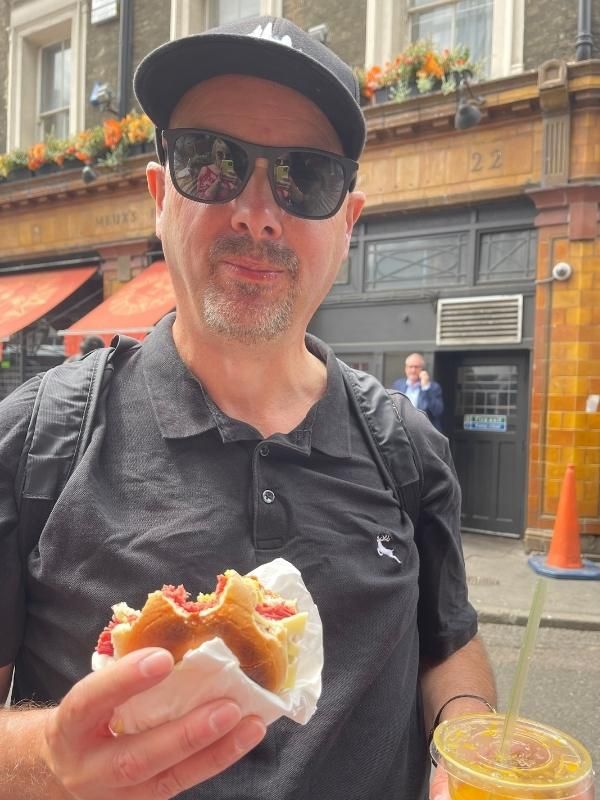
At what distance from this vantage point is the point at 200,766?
36.5 inches

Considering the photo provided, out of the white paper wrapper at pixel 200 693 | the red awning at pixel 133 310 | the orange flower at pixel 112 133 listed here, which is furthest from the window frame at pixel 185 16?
the white paper wrapper at pixel 200 693

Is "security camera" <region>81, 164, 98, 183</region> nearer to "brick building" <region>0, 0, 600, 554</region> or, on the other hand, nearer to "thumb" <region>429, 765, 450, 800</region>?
"brick building" <region>0, 0, 600, 554</region>

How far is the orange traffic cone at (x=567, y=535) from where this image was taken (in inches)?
291

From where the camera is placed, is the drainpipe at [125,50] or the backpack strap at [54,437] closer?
the backpack strap at [54,437]

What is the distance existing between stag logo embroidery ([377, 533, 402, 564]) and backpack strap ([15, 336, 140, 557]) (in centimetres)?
63

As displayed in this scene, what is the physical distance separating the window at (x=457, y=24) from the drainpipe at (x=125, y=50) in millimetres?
4788

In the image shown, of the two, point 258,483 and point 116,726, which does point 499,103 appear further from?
point 116,726

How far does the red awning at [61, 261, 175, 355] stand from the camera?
983 cm

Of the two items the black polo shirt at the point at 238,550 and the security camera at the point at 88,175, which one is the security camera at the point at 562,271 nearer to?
the black polo shirt at the point at 238,550

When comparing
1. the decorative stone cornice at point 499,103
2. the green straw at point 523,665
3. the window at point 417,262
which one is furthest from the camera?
the window at point 417,262

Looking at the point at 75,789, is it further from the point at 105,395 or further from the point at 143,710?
the point at 105,395

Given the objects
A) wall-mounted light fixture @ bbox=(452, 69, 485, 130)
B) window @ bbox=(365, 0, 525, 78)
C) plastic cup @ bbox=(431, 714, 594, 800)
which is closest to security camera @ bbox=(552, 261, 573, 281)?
wall-mounted light fixture @ bbox=(452, 69, 485, 130)

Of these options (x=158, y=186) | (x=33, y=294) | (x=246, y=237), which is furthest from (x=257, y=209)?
(x=33, y=294)

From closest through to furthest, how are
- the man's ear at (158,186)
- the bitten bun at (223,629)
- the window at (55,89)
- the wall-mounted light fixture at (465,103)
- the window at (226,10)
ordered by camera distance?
the bitten bun at (223,629), the man's ear at (158,186), the wall-mounted light fixture at (465,103), the window at (226,10), the window at (55,89)
